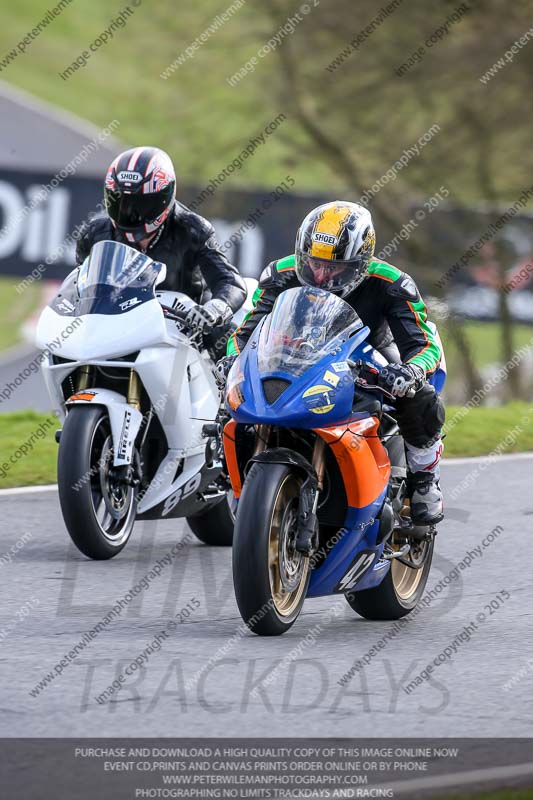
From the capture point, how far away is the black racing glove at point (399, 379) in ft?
19.9

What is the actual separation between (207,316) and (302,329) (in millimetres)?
2125

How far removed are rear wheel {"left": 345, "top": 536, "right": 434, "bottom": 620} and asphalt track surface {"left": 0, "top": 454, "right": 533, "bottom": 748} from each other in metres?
0.09

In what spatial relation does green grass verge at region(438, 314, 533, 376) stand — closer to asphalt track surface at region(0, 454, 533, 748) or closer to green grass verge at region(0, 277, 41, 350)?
green grass verge at region(0, 277, 41, 350)

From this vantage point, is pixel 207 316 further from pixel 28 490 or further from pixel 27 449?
pixel 27 449

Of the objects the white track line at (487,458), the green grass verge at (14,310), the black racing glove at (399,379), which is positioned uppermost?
the black racing glove at (399,379)

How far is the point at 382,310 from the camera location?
661 centimetres

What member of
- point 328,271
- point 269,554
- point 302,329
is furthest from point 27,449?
point 269,554

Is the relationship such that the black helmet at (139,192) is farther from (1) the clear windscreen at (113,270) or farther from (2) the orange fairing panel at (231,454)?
(2) the orange fairing panel at (231,454)

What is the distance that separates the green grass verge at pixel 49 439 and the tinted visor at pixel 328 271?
4.27 meters

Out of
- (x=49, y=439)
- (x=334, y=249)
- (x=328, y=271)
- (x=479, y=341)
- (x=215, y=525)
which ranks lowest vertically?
(x=479, y=341)

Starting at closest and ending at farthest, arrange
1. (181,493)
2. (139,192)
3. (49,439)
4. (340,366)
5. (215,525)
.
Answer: (340,366) < (181,493) < (139,192) < (215,525) < (49,439)

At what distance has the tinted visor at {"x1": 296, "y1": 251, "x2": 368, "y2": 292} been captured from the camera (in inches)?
249

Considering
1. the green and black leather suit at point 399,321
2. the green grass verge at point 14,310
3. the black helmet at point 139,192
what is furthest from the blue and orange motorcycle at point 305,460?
the green grass verge at point 14,310

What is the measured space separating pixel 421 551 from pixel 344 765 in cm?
253
